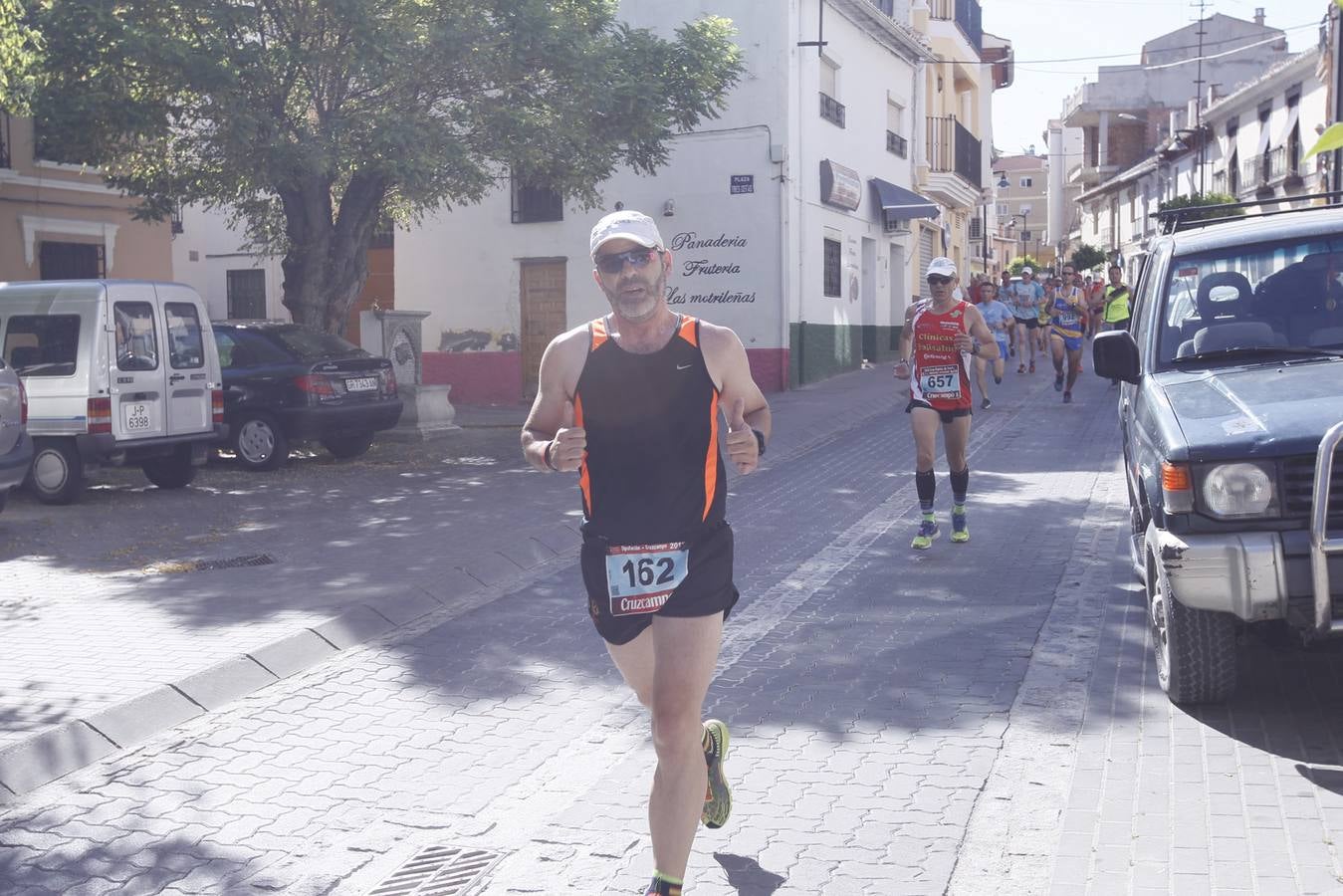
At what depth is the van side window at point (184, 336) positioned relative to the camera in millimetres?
13227

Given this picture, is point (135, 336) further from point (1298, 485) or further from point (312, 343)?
point (1298, 485)

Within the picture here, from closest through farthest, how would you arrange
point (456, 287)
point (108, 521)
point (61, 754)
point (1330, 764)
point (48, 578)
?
1. point (1330, 764)
2. point (61, 754)
3. point (48, 578)
4. point (108, 521)
5. point (456, 287)

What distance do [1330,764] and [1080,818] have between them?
104cm

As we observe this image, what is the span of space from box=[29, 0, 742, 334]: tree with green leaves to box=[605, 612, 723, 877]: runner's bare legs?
11.8 m

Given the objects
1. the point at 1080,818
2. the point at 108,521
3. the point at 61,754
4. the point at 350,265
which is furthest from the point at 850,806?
the point at 350,265

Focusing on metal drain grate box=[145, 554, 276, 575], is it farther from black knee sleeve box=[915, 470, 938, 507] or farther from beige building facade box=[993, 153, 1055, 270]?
beige building facade box=[993, 153, 1055, 270]

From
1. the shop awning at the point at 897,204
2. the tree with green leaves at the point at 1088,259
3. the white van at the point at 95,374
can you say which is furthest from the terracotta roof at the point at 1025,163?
the white van at the point at 95,374

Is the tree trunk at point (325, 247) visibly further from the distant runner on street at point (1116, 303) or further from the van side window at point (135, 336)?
the distant runner on street at point (1116, 303)

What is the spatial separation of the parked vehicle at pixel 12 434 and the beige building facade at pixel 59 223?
944cm

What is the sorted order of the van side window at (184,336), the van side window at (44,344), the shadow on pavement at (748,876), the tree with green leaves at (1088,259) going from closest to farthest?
1. the shadow on pavement at (748,876)
2. the van side window at (44,344)
3. the van side window at (184,336)
4. the tree with green leaves at (1088,259)

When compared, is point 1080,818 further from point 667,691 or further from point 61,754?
point 61,754

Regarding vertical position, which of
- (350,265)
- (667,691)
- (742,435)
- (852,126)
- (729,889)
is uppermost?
(852,126)

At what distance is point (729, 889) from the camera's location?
391 centimetres

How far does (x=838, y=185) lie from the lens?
25109mm
